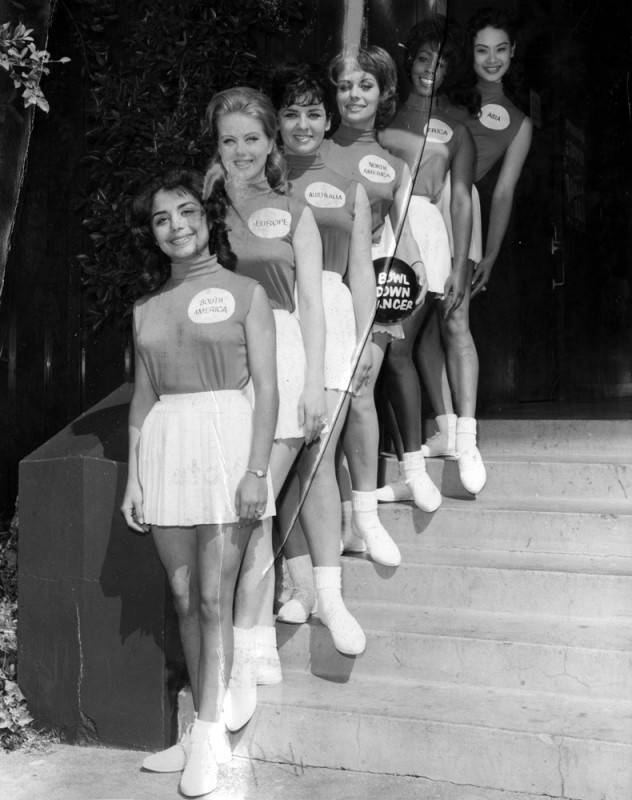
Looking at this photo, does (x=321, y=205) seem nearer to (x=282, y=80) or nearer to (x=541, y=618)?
(x=282, y=80)

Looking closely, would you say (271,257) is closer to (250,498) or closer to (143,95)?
(250,498)

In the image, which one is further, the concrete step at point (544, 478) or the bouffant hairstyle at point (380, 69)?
the concrete step at point (544, 478)

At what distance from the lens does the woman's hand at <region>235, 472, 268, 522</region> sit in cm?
141

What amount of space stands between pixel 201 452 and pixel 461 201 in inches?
33.8

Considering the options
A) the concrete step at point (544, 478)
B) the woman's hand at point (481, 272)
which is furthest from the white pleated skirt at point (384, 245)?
the woman's hand at point (481, 272)

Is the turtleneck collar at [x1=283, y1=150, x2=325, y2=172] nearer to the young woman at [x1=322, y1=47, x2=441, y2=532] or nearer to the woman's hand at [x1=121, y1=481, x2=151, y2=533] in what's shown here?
the young woman at [x1=322, y1=47, x2=441, y2=532]

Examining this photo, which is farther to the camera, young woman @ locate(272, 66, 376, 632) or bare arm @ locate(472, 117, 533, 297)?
bare arm @ locate(472, 117, 533, 297)

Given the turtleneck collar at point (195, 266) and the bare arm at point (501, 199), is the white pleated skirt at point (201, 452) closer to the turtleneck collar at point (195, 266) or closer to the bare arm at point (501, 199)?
the turtleneck collar at point (195, 266)

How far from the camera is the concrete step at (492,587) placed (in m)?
2.00

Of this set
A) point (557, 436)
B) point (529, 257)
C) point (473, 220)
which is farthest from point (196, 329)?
point (529, 257)

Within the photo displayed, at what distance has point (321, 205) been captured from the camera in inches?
59.0

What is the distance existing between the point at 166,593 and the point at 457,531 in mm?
551

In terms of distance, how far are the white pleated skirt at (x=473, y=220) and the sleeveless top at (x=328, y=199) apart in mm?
500

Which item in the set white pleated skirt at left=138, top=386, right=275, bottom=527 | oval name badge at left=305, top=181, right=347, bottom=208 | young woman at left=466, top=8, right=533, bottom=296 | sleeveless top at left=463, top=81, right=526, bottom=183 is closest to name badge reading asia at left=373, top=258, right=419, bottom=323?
oval name badge at left=305, top=181, right=347, bottom=208
